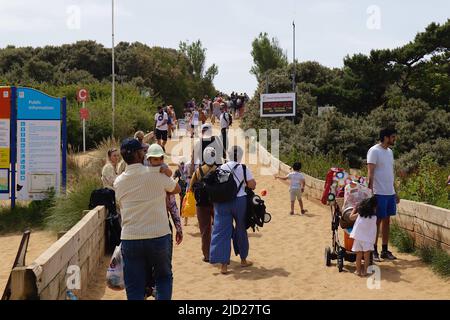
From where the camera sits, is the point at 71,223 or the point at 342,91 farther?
the point at 342,91

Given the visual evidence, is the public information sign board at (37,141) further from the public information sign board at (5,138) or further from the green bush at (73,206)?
the green bush at (73,206)

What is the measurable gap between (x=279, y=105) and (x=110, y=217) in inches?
717

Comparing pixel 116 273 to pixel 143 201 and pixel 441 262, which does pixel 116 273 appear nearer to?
pixel 143 201

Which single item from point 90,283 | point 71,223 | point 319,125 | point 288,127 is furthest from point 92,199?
point 288,127

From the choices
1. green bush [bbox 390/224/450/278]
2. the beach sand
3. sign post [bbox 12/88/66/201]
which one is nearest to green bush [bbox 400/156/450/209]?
green bush [bbox 390/224/450/278]

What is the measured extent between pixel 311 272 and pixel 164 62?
4979 centimetres

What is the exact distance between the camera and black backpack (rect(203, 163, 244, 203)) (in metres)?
7.61

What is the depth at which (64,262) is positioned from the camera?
6.10 meters

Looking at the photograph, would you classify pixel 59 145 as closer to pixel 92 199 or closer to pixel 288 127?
pixel 92 199

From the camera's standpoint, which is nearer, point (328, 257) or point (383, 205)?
point (328, 257)

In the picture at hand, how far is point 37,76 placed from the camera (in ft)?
169

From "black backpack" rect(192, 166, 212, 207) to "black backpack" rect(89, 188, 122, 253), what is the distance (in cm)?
160

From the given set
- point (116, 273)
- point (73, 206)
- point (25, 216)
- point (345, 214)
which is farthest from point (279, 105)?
point (116, 273)

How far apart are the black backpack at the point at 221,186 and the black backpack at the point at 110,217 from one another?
2108 mm
